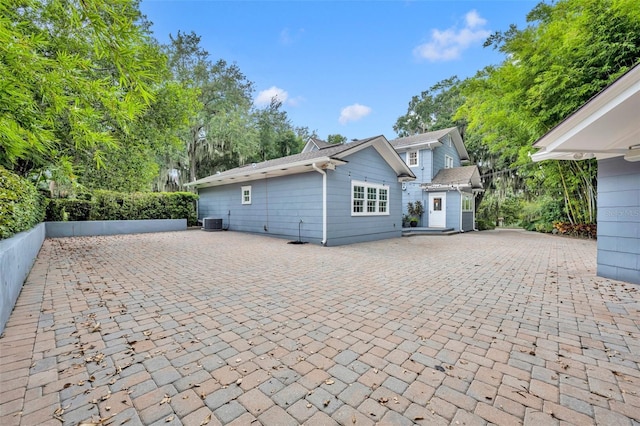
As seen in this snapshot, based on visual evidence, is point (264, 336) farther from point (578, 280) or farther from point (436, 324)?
point (578, 280)

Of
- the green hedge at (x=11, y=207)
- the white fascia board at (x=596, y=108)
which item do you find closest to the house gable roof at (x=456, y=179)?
the white fascia board at (x=596, y=108)

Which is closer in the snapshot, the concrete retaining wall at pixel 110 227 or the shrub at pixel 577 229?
the concrete retaining wall at pixel 110 227

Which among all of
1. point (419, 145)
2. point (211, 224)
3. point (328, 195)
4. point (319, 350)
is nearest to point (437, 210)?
point (419, 145)

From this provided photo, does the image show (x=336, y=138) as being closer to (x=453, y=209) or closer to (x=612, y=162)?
(x=453, y=209)

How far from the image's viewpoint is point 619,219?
4402 mm

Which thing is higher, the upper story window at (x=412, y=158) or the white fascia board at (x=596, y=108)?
the upper story window at (x=412, y=158)

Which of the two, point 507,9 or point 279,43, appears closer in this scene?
point 507,9

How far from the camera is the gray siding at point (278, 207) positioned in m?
8.87

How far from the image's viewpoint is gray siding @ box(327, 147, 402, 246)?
8.66m

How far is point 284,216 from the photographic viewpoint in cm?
1007

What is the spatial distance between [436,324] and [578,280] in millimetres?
Result: 3787

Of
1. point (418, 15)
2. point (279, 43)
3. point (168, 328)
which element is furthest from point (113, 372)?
point (279, 43)

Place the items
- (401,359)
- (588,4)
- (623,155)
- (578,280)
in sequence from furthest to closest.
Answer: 1. (588,4)
2. (578,280)
3. (623,155)
4. (401,359)

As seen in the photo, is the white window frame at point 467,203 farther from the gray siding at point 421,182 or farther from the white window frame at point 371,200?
the white window frame at point 371,200
